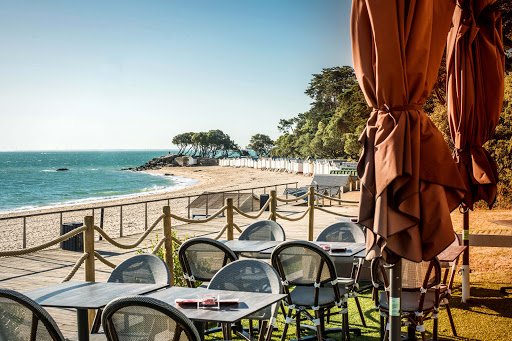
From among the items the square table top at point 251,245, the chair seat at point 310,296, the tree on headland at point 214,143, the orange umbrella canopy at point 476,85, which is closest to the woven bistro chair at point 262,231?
the square table top at point 251,245

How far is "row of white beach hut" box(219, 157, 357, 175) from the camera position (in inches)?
1556

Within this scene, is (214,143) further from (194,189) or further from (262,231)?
(262,231)

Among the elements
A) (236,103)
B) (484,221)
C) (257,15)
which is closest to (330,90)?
(236,103)

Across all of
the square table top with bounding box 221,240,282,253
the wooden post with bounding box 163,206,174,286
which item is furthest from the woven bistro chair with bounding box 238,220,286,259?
the wooden post with bounding box 163,206,174,286

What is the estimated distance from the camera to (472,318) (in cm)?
523

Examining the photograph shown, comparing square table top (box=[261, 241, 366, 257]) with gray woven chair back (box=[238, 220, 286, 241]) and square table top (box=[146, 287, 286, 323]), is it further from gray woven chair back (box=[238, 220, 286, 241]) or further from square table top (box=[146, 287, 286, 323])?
square table top (box=[146, 287, 286, 323])

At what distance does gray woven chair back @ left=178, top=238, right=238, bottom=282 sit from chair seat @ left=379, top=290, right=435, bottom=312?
4.83 feet

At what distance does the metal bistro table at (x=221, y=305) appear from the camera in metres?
3.02

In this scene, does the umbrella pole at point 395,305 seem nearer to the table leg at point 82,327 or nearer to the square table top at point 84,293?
the square table top at point 84,293

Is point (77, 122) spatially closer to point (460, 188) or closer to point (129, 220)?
point (129, 220)

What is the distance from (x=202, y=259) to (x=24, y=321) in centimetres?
218

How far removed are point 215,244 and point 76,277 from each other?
17.4 ft

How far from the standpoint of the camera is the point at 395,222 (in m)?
2.47

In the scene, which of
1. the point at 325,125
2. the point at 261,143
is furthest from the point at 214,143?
the point at 325,125
